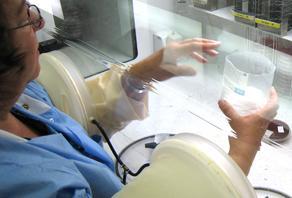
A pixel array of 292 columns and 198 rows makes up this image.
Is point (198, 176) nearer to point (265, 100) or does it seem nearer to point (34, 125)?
point (265, 100)

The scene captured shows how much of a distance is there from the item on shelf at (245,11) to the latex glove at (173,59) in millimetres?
481

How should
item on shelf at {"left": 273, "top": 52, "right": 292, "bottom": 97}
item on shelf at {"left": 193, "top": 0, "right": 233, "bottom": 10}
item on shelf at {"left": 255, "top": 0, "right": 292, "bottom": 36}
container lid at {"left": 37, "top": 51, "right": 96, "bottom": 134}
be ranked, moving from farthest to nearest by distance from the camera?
item on shelf at {"left": 193, "top": 0, "right": 233, "bottom": 10}, item on shelf at {"left": 255, "top": 0, "right": 292, "bottom": 36}, container lid at {"left": 37, "top": 51, "right": 96, "bottom": 134}, item on shelf at {"left": 273, "top": 52, "right": 292, "bottom": 97}

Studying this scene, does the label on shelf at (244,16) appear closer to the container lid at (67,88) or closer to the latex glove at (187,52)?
the latex glove at (187,52)

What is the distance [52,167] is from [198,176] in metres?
0.22

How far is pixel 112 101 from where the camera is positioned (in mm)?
876

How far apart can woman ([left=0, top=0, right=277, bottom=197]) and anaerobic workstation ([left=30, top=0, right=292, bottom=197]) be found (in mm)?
39

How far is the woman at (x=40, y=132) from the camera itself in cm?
48

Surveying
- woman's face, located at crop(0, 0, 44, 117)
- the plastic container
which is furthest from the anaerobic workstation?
woman's face, located at crop(0, 0, 44, 117)

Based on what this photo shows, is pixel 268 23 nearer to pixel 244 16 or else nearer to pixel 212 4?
pixel 244 16

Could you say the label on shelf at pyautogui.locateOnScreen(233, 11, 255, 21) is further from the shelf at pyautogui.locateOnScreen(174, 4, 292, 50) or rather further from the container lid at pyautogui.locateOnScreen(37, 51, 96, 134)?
the container lid at pyautogui.locateOnScreen(37, 51, 96, 134)

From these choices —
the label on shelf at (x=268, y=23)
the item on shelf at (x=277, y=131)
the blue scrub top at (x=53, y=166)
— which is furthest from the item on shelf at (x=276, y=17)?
the blue scrub top at (x=53, y=166)

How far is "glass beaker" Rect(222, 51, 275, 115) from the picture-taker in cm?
61

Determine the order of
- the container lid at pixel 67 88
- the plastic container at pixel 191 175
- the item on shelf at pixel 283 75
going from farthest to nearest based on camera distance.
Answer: the container lid at pixel 67 88
the item on shelf at pixel 283 75
the plastic container at pixel 191 175

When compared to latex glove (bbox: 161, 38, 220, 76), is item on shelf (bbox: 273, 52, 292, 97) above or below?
below
